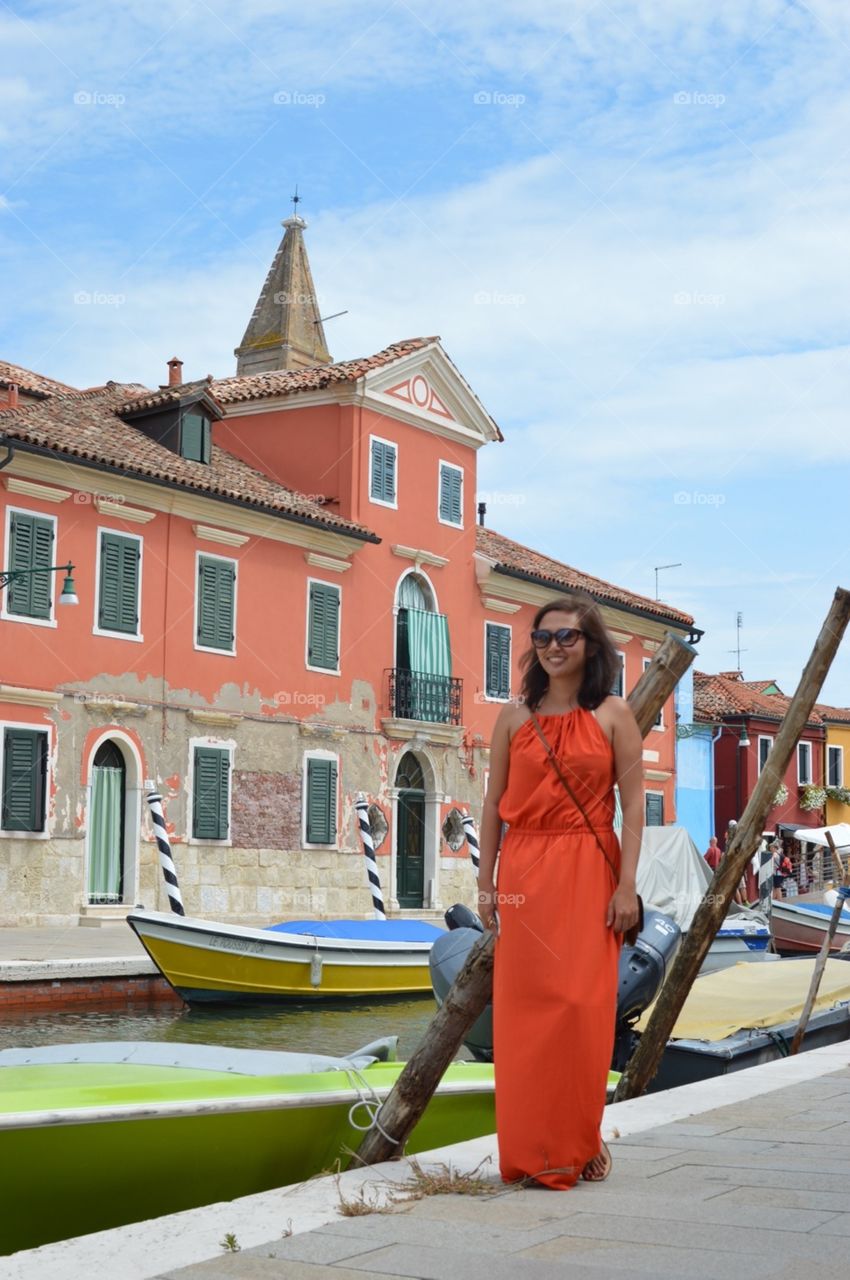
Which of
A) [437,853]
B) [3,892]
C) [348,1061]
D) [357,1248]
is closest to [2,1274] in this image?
[357,1248]

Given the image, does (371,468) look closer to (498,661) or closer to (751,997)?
(498,661)

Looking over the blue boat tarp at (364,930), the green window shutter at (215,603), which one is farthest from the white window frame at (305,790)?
the blue boat tarp at (364,930)

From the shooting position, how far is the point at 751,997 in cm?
1163

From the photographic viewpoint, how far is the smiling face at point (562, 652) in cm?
499

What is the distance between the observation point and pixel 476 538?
3198cm

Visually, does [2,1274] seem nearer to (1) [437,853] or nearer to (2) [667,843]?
(2) [667,843]

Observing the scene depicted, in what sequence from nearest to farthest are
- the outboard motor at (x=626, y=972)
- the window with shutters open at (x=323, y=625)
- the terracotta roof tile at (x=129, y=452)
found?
the outboard motor at (x=626, y=972) < the terracotta roof tile at (x=129, y=452) < the window with shutters open at (x=323, y=625)

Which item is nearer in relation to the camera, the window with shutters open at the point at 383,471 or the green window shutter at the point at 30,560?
the green window shutter at the point at 30,560

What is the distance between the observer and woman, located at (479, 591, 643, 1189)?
4.70m

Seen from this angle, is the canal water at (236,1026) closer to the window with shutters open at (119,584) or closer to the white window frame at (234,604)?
the window with shutters open at (119,584)

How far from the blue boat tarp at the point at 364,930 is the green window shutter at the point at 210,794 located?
586 centimetres

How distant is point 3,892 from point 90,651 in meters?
3.77

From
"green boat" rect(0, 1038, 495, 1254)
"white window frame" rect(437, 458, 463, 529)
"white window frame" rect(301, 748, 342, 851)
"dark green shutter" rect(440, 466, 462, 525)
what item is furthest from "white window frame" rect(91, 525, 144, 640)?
"green boat" rect(0, 1038, 495, 1254)

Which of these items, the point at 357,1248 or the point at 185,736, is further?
the point at 185,736
